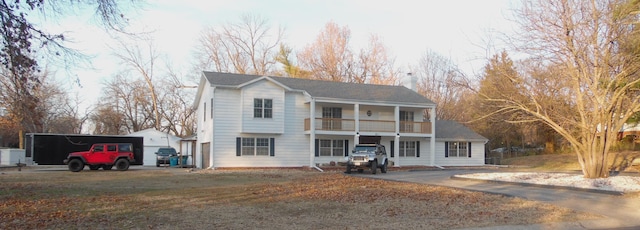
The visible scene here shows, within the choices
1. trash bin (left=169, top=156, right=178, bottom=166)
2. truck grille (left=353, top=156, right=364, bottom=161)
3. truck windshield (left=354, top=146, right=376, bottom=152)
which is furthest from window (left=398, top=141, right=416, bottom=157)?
trash bin (left=169, top=156, right=178, bottom=166)

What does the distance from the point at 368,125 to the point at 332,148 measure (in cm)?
296

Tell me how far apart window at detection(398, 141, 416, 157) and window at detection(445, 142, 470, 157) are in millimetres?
3033

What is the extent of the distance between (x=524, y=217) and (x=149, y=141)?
35.8 meters

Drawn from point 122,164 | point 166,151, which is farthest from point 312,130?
point 166,151

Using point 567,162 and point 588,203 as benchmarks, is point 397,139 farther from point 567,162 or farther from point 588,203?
point 588,203

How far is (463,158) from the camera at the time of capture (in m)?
38.6

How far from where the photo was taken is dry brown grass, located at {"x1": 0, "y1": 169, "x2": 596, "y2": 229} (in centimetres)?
966

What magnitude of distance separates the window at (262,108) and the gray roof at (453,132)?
545 inches

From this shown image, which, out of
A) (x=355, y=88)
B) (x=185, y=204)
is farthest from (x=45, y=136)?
(x=185, y=204)

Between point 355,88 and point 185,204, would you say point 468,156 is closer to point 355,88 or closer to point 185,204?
point 355,88

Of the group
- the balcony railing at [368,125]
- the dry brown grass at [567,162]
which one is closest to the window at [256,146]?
the balcony railing at [368,125]

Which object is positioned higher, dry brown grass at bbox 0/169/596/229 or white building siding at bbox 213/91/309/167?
white building siding at bbox 213/91/309/167

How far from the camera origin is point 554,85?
21.0 m

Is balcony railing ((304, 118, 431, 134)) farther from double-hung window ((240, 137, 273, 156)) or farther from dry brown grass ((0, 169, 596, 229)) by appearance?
dry brown grass ((0, 169, 596, 229))
